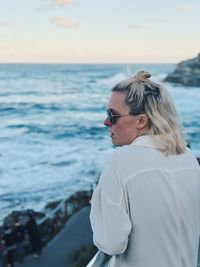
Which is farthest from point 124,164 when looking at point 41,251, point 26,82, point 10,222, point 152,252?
point 26,82

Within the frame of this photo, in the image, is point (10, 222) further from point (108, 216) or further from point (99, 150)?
point (99, 150)

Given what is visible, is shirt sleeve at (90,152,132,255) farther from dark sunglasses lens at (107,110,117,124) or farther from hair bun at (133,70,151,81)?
hair bun at (133,70,151,81)

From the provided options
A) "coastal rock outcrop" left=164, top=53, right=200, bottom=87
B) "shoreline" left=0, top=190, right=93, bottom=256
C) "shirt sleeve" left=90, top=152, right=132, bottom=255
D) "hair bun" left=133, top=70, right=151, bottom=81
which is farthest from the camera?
"coastal rock outcrop" left=164, top=53, right=200, bottom=87

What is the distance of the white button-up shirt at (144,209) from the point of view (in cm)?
165

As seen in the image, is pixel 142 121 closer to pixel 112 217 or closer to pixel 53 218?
pixel 112 217

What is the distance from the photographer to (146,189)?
1.67 meters

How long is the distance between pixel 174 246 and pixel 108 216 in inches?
10.7

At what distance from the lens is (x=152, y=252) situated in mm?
1705

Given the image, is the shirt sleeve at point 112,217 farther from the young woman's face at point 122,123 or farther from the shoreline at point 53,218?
the shoreline at point 53,218

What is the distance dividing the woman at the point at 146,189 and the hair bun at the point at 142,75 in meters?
0.01

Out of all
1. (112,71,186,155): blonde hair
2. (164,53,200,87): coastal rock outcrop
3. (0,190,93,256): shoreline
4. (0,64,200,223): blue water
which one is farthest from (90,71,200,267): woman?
(164,53,200,87): coastal rock outcrop

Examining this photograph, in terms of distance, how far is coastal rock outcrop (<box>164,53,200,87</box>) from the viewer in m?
84.3

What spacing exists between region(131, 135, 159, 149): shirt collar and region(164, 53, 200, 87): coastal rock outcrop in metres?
81.9

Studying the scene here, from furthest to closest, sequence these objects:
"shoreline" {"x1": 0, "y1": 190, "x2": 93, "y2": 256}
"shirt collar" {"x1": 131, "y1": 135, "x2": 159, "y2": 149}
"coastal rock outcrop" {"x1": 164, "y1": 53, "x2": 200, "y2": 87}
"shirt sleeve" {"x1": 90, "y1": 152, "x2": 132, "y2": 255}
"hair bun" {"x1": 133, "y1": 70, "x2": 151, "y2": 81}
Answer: "coastal rock outcrop" {"x1": 164, "y1": 53, "x2": 200, "y2": 87}
"shoreline" {"x1": 0, "y1": 190, "x2": 93, "y2": 256}
"hair bun" {"x1": 133, "y1": 70, "x2": 151, "y2": 81}
"shirt collar" {"x1": 131, "y1": 135, "x2": 159, "y2": 149}
"shirt sleeve" {"x1": 90, "y1": 152, "x2": 132, "y2": 255}
